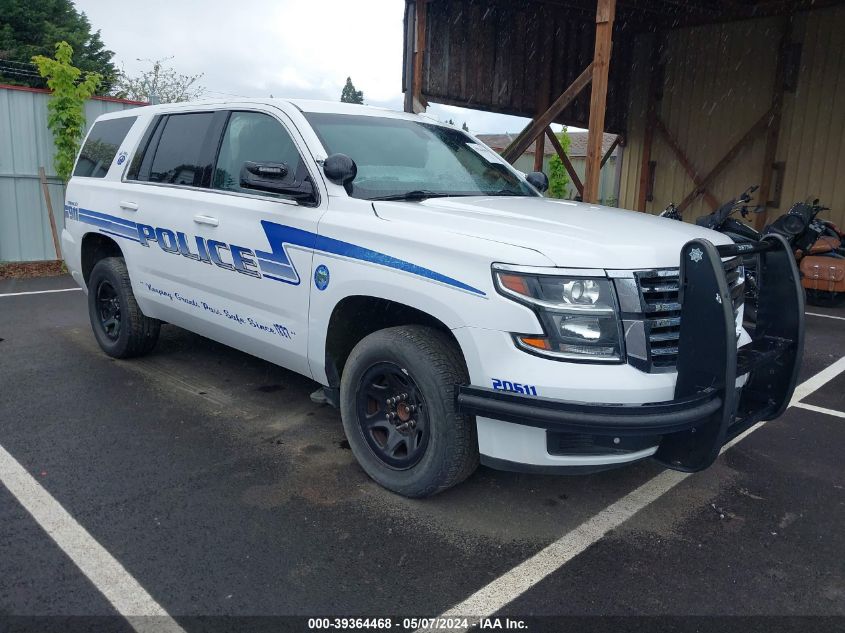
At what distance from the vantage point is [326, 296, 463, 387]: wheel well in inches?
141

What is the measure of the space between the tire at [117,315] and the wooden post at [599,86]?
493 cm

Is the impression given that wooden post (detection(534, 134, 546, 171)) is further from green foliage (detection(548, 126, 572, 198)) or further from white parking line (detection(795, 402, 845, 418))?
green foliage (detection(548, 126, 572, 198))

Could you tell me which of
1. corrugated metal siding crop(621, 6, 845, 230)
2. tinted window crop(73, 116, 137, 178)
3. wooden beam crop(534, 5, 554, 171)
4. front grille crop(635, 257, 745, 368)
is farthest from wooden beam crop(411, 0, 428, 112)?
front grille crop(635, 257, 745, 368)

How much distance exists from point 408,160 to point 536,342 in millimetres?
1752

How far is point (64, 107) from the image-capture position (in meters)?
10.9

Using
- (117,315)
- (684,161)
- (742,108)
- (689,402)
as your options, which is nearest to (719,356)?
(689,402)

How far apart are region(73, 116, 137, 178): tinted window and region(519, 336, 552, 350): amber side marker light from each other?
4.01 metres

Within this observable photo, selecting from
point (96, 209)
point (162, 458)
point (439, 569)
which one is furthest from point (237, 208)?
point (439, 569)

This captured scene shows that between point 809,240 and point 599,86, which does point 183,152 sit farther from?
point 809,240

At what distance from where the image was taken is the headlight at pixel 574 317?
2834 millimetres

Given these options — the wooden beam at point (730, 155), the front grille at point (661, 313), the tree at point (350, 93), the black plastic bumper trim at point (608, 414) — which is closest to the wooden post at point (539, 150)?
the wooden beam at point (730, 155)

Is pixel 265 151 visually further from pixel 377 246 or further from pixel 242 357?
pixel 242 357

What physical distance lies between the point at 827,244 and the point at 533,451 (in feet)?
26.3

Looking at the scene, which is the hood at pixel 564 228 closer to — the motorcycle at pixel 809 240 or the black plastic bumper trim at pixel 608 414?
the black plastic bumper trim at pixel 608 414
